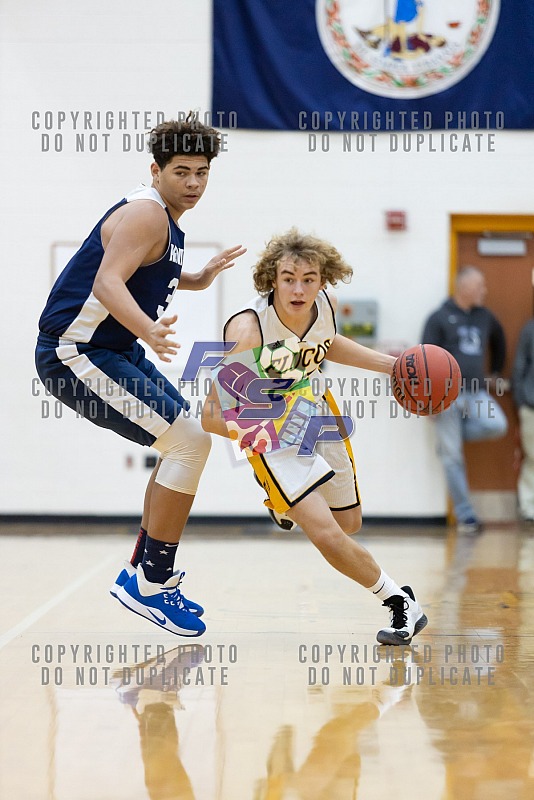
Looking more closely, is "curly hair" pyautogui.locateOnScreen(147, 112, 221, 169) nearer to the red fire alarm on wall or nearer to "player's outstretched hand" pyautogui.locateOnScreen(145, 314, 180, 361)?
"player's outstretched hand" pyautogui.locateOnScreen(145, 314, 180, 361)

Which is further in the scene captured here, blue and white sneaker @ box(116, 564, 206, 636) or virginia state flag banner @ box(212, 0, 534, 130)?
virginia state flag banner @ box(212, 0, 534, 130)

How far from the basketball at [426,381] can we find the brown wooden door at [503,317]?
433cm

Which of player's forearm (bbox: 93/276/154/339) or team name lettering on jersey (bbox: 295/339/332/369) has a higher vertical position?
player's forearm (bbox: 93/276/154/339)

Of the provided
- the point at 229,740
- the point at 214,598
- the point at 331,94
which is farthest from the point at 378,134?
the point at 229,740

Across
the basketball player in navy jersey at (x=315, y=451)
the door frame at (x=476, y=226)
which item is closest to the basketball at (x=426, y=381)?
the basketball player in navy jersey at (x=315, y=451)

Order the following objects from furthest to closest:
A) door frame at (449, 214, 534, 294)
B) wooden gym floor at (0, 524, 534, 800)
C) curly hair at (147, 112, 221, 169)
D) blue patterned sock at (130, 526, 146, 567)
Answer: door frame at (449, 214, 534, 294)
blue patterned sock at (130, 526, 146, 567)
curly hair at (147, 112, 221, 169)
wooden gym floor at (0, 524, 534, 800)

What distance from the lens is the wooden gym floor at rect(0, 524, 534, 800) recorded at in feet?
7.29

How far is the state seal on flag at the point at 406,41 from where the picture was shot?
7.51m

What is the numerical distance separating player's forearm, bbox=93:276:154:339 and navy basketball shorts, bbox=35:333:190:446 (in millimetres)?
289

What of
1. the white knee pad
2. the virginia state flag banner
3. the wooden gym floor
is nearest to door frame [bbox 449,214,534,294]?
the virginia state flag banner

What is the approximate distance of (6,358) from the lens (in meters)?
7.77

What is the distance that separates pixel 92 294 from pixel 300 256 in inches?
28.7

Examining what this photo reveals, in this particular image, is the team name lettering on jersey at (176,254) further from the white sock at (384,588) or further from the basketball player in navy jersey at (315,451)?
the white sock at (384,588)

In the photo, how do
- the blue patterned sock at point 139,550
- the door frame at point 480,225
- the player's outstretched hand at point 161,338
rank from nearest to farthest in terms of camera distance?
the player's outstretched hand at point 161,338 → the blue patterned sock at point 139,550 → the door frame at point 480,225
